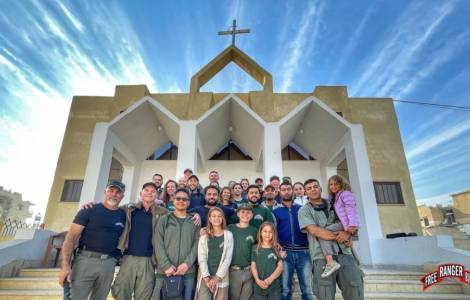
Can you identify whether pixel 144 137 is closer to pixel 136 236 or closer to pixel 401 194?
pixel 136 236

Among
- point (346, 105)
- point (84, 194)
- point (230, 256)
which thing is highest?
point (346, 105)

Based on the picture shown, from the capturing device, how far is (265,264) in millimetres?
2992

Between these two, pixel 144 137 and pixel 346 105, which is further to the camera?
pixel 346 105

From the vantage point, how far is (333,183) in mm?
2975

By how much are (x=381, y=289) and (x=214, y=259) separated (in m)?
3.67

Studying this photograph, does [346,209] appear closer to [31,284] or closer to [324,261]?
[324,261]

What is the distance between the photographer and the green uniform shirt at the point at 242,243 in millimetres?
3027

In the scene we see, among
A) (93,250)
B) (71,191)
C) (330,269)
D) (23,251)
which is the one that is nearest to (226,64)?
(71,191)

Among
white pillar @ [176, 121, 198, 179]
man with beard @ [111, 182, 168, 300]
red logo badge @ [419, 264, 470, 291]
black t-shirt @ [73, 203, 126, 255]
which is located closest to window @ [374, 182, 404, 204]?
red logo badge @ [419, 264, 470, 291]

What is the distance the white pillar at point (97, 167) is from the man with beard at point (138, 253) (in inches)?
221

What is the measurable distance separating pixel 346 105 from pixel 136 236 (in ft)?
41.5

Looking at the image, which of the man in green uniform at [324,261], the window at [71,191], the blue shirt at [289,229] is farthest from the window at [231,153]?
the man in green uniform at [324,261]

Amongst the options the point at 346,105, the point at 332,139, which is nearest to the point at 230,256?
the point at 332,139

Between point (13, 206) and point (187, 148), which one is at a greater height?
point (13, 206)
